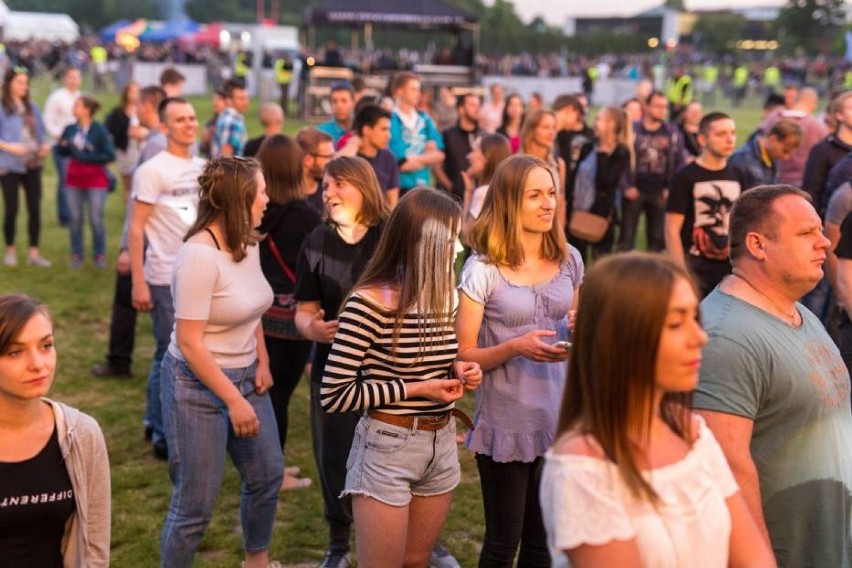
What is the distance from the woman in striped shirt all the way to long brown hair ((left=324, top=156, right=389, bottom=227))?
920mm

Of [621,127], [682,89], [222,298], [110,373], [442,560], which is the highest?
[682,89]

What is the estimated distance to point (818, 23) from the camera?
84062 millimetres

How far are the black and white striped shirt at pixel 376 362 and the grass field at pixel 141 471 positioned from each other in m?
1.77

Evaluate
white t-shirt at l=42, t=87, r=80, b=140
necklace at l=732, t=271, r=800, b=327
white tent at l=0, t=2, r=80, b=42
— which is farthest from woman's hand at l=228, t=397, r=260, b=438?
Result: white tent at l=0, t=2, r=80, b=42

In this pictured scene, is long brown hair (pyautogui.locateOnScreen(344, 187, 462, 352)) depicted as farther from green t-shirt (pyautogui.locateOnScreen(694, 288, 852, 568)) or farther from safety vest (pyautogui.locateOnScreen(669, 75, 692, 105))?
safety vest (pyautogui.locateOnScreen(669, 75, 692, 105))

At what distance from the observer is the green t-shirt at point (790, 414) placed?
287cm

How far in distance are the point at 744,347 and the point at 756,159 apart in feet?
23.1

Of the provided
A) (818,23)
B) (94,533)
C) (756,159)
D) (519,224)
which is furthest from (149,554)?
(818,23)

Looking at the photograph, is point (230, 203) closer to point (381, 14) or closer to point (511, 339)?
point (511, 339)

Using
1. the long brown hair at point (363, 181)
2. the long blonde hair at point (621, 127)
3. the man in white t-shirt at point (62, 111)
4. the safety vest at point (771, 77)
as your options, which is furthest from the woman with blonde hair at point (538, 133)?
the safety vest at point (771, 77)

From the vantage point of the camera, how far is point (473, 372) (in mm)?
3441

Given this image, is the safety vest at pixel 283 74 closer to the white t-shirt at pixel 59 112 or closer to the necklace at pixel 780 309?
the white t-shirt at pixel 59 112

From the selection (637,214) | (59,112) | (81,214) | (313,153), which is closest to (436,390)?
(313,153)

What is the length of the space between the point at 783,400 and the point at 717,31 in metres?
107
